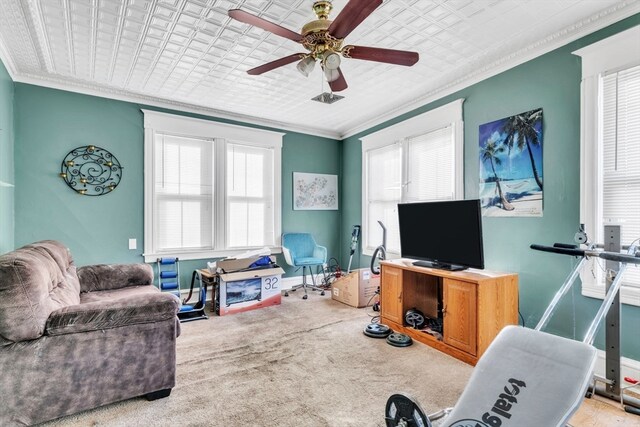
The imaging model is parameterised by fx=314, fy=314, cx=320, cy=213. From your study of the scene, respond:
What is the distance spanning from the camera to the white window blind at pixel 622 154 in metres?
2.27

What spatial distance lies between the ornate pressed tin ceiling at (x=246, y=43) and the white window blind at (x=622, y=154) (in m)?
0.51

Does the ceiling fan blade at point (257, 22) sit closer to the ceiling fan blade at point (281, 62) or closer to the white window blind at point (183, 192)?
the ceiling fan blade at point (281, 62)

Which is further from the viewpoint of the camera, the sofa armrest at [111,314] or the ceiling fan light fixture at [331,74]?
the ceiling fan light fixture at [331,74]

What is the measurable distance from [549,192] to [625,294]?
36.1 inches

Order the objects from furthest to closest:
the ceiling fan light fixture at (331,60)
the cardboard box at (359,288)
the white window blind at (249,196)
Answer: the white window blind at (249,196), the cardboard box at (359,288), the ceiling fan light fixture at (331,60)

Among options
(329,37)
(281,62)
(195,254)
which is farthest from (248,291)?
(329,37)

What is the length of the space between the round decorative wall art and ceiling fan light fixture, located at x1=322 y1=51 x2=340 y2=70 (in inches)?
126

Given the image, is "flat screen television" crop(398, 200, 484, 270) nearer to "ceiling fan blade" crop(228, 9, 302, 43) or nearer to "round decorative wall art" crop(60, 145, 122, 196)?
"ceiling fan blade" crop(228, 9, 302, 43)

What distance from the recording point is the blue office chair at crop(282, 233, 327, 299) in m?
4.81

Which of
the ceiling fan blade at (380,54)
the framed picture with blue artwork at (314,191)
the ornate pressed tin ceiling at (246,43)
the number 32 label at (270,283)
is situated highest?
the ornate pressed tin ceiling at (246,43)

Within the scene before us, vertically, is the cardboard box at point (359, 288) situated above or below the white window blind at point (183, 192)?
below

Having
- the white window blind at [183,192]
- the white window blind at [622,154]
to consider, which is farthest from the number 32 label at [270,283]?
the white window blind at [622,154]

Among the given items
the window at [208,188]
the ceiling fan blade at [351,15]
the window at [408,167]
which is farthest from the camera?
the window at [208,188]

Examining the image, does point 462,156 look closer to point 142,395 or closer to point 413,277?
point 413,277
